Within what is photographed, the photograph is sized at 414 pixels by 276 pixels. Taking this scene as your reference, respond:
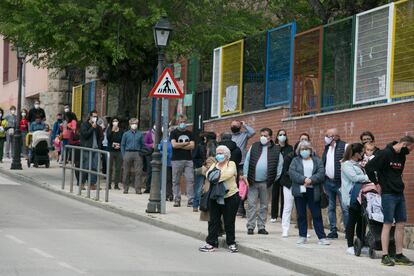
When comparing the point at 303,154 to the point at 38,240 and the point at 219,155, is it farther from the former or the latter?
the point at 38,240

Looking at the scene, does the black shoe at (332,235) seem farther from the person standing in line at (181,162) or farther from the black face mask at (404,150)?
the person standing in line at (181,162)

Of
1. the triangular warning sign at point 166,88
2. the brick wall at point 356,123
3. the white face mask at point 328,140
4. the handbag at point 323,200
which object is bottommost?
the handbag at point 323,200

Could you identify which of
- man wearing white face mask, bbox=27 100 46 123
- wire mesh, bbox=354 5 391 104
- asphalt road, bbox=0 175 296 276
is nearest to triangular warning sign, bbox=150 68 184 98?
asphalt road, bbox=0 175 296 276

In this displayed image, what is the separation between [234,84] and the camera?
2439 cm

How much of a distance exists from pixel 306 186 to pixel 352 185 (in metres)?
1.24

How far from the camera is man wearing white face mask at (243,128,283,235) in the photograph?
714 inches

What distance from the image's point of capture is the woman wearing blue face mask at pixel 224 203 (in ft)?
53.4

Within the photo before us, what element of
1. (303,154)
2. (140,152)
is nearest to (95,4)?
(140,152)

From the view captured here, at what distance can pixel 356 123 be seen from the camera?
18609mm

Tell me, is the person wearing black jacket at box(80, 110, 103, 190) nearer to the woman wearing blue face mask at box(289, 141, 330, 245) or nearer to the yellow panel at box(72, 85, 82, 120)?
the yellow panel at box(72, 85, 82, 120)

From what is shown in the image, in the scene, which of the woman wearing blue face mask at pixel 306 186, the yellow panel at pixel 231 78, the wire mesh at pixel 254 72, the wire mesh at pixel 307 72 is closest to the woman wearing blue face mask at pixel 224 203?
the woman wearing blue face mask at pixel 306 186

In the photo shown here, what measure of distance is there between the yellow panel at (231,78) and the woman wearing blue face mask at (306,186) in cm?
693

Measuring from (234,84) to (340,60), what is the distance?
16.6 ft

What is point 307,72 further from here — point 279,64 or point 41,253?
point 41,253
